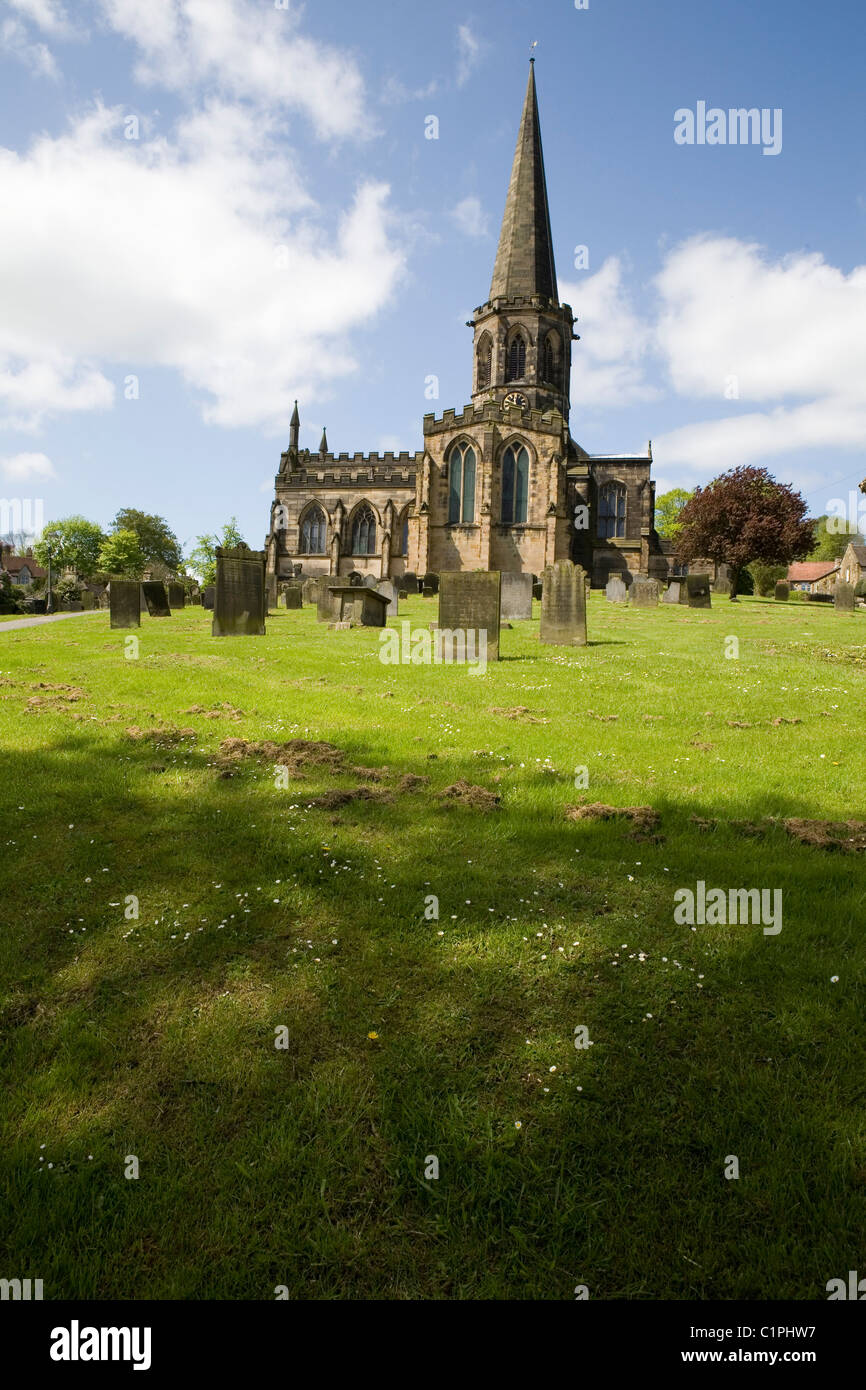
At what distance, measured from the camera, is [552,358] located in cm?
4728

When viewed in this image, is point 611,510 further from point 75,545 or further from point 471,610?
point 75,545

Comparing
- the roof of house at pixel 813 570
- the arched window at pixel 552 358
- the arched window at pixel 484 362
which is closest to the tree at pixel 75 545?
the arched window at pixel 484 362

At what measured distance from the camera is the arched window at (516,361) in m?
46.9

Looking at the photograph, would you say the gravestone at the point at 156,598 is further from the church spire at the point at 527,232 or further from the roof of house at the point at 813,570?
the roof of house at the point at 813,570

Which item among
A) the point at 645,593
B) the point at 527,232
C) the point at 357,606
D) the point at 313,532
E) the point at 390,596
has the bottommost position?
the point at 357,606

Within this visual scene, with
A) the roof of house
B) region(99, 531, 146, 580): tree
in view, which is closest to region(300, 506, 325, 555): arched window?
region(99, 531, 146, 580): tree

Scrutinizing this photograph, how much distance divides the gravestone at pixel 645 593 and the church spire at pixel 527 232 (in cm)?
2892

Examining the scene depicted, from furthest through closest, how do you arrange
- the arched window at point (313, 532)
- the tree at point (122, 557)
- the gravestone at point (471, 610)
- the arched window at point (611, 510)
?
1. the tree at point (122, 557)
2. the arched window at point (313, 532)
3. the arched window at point (611, 510)
4. the gravestone at point (471, 610)

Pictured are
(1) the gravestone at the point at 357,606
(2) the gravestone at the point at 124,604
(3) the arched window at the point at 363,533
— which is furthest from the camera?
(3) the arched window at the point at 363,533

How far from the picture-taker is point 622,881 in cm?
376

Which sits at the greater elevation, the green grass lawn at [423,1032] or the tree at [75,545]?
the tree at [75,545]

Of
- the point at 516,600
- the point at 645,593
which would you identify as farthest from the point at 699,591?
the point at 516,600

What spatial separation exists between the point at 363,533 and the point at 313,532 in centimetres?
382
